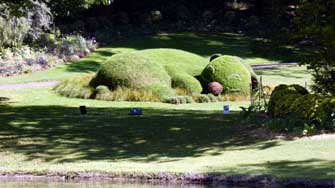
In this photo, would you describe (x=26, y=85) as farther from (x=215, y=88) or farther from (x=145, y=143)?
(x=145, y=143)

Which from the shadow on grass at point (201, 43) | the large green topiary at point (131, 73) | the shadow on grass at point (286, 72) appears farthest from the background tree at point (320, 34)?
the shadow on grass at point (201, 43)

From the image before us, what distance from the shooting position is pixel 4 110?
22.2 m

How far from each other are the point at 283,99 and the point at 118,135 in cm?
445

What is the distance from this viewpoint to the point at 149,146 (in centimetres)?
1582

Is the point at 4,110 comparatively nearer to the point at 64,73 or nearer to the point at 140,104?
the point at 140,104

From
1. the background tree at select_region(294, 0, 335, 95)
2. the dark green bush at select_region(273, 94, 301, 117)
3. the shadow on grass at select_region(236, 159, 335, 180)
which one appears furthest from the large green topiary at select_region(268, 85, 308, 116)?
the shadow on grass at select_region(236, 159, 335, 180)

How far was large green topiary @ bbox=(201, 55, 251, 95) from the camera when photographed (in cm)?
2698

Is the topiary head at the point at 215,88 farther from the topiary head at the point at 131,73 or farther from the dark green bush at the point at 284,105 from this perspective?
the dark green bush at the point at 284,105

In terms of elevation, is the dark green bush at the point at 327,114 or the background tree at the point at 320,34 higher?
the background tree at the point at 320,34

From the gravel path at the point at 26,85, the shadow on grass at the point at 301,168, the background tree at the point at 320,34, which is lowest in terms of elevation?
the gravel path at the point at 26,85

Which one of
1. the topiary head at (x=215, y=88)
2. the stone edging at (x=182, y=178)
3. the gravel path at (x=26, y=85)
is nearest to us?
the stone edging at (x=182, y=178)

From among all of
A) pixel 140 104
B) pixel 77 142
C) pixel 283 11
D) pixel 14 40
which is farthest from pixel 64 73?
pixel 77 142

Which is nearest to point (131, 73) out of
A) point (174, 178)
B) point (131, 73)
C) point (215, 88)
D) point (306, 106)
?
point (131, 73)

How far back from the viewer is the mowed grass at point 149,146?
1338 cm
